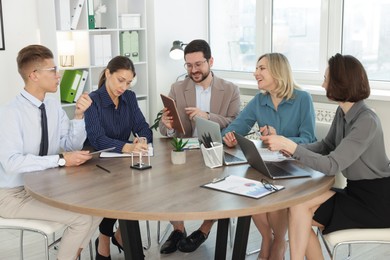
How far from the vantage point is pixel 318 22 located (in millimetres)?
4727

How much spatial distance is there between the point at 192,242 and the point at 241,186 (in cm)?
124

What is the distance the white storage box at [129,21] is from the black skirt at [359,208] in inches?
120

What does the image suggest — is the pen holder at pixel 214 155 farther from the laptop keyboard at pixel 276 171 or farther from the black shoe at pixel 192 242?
the black shoe at pixel 192 242

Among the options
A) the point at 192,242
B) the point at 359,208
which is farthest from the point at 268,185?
the point at 192,242

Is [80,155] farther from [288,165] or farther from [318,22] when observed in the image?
[318,22]

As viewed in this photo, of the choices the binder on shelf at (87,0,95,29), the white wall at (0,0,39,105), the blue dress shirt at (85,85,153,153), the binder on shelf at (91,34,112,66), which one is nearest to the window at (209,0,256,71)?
the binder on shelf at (91,34,112,66)

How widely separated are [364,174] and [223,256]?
0.84m

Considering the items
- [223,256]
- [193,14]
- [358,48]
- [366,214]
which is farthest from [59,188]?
[193,14]

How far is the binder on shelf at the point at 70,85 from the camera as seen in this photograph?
471 centimetres

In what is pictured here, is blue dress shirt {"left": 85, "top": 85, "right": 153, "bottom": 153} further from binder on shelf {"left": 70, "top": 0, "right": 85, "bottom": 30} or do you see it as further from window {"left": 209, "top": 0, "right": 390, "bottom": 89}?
window {"left": 209, "top": 0, "right": 390, "bottom": 89}

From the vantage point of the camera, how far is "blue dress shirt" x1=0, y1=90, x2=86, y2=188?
259cm

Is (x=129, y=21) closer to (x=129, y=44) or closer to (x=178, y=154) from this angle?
(x=129, y=44)

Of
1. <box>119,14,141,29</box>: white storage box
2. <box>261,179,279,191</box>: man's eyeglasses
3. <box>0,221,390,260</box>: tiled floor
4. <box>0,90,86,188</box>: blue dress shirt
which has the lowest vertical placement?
<box>0,221,390,260</box>: tiled floor

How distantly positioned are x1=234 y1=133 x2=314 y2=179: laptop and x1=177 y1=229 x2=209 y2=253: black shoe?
978mm
